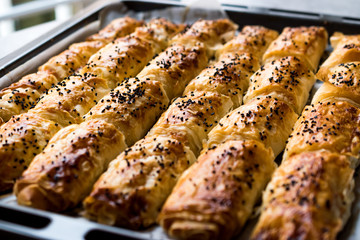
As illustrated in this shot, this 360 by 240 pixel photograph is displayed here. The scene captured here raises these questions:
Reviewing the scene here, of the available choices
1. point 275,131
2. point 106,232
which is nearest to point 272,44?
point 275,131

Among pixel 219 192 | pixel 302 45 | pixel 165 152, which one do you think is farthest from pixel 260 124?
pixel 302 45

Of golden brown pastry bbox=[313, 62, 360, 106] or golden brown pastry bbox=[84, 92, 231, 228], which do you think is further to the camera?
golden brown pastry bbox=[313, 62, 360, 106]

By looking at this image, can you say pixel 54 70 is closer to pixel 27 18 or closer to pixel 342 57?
pixel 342 57

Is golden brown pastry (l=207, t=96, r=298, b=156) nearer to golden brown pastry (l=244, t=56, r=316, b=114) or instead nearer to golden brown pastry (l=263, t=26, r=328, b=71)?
golden brown pastry (l=244, t=56, r=316, b=114)

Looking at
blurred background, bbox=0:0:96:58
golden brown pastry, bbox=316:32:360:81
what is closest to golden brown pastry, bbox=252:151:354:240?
golden brown pastry, bbox=316:32:360:81

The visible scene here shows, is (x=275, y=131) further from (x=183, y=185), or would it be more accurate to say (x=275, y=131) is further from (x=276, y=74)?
(x=183, y=185)

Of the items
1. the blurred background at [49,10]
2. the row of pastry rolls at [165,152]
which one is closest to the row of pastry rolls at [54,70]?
the blurred background at [49,10]
